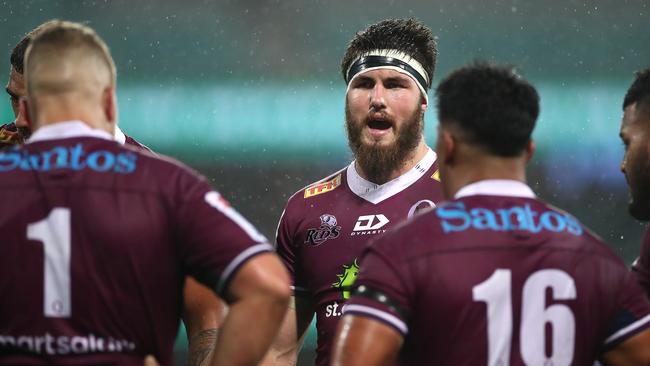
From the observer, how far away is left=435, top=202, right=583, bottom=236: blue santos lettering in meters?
2.74

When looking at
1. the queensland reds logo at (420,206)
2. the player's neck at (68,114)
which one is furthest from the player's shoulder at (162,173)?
the queensland reds logo at (420,206)

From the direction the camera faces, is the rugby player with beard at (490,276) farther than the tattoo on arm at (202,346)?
No

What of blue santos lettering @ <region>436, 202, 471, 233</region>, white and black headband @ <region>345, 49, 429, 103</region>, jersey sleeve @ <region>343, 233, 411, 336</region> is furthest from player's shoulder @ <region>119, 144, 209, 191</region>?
white and black headband @ <region>345, 49, 429, 103</region>

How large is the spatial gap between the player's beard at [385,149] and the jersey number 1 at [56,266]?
2055mm

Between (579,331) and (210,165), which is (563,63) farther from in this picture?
(579,331)

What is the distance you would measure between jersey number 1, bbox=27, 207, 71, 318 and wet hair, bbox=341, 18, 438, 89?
2.41 metres

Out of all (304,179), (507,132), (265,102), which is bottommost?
(304,179)

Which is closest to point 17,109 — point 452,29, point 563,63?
point 452,29

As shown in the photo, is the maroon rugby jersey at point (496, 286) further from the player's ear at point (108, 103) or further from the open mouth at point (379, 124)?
the open mouth at point (379, 124)

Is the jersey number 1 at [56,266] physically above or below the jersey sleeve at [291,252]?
above

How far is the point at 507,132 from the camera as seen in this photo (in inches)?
111

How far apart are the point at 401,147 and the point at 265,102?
3.30 metres

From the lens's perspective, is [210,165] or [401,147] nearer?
[401,147]

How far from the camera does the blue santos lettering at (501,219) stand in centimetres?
274
